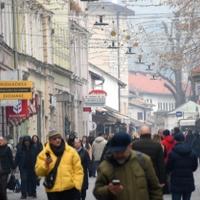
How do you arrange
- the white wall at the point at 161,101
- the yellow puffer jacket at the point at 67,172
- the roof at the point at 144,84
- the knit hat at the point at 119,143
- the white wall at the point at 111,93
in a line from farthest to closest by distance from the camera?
the white wall at the point at 161,101 < the roof at the point at 144,84 < the white wall at the point at 111,93 < the yellow puffer jacket at the point at 67,172 < the knit hat at the point at 119,143

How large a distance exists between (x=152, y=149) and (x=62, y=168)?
6.38ft

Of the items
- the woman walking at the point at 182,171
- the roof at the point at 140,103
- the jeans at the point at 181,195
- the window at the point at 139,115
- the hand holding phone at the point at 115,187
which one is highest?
the hand holding phone at the point at 115,187

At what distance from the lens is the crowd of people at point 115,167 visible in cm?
1097

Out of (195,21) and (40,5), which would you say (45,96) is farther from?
(195,21)

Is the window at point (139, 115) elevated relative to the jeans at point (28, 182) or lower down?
lower down

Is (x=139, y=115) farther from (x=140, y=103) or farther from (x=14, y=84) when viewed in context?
(x=14, y=84)

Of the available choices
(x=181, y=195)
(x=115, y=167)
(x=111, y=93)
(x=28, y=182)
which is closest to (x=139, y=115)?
(x=111, y=93)

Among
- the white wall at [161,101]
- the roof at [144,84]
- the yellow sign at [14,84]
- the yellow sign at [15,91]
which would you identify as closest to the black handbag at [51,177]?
the yellow sign at [15,91]

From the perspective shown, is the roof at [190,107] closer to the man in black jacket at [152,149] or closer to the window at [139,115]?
the man in black jacket at [152,149]

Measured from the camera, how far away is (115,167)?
1098 centimetres

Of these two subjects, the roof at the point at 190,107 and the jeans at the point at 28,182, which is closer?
the jeans at the point at 28,182

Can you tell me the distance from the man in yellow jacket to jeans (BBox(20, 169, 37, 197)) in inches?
456

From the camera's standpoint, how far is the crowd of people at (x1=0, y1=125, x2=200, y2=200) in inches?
432

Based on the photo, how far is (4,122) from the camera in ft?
151
